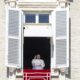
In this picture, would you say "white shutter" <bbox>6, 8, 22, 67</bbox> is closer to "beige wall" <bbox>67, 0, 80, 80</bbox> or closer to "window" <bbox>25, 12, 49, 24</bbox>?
"window" <bbox>25, 12, 49, 24</bbox>

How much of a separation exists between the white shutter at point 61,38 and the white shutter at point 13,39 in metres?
1.06

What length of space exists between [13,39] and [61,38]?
1407mm

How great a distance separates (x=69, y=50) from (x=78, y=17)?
40.6 inches

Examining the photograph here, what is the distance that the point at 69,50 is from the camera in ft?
177

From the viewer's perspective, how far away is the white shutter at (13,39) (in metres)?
53.4

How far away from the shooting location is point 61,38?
53.5 meters

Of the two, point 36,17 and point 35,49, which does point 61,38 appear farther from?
point 35,49

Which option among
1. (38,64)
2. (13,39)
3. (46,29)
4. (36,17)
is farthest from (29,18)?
(38,64)

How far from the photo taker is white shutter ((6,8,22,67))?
53375 mm

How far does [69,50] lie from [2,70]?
207cm

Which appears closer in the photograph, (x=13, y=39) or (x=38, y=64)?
(x=13, y=39)

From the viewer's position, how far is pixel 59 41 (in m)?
53.5

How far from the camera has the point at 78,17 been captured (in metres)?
54.2

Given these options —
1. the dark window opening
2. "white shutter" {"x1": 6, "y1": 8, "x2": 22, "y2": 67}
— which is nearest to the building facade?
"white shutter" {"x1": 6, "y1": 8, "x2": 22, "y2": 67}
